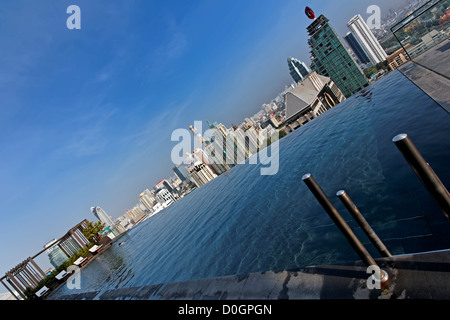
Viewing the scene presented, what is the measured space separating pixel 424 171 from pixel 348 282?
2.37 m

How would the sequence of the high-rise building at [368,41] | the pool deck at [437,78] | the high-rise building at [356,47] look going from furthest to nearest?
the high-rise building at [356,47]
the high-rise building at [368,41]
the pool deck at [437,78]

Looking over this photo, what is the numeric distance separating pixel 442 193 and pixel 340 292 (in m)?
2.36

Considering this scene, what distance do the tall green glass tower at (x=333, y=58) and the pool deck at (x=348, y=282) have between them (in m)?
100

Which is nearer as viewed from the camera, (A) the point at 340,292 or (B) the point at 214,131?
(A) the point at 340,292

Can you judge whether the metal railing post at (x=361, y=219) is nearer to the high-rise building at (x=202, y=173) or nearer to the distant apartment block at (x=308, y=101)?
the distant apartment block at (x=308, y=101)

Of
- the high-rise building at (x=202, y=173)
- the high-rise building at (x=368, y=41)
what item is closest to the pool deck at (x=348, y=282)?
the high-rise building at (x=202, y=173)

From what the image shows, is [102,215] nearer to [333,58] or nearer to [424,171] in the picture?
[333,58]

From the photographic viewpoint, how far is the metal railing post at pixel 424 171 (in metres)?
3.39
